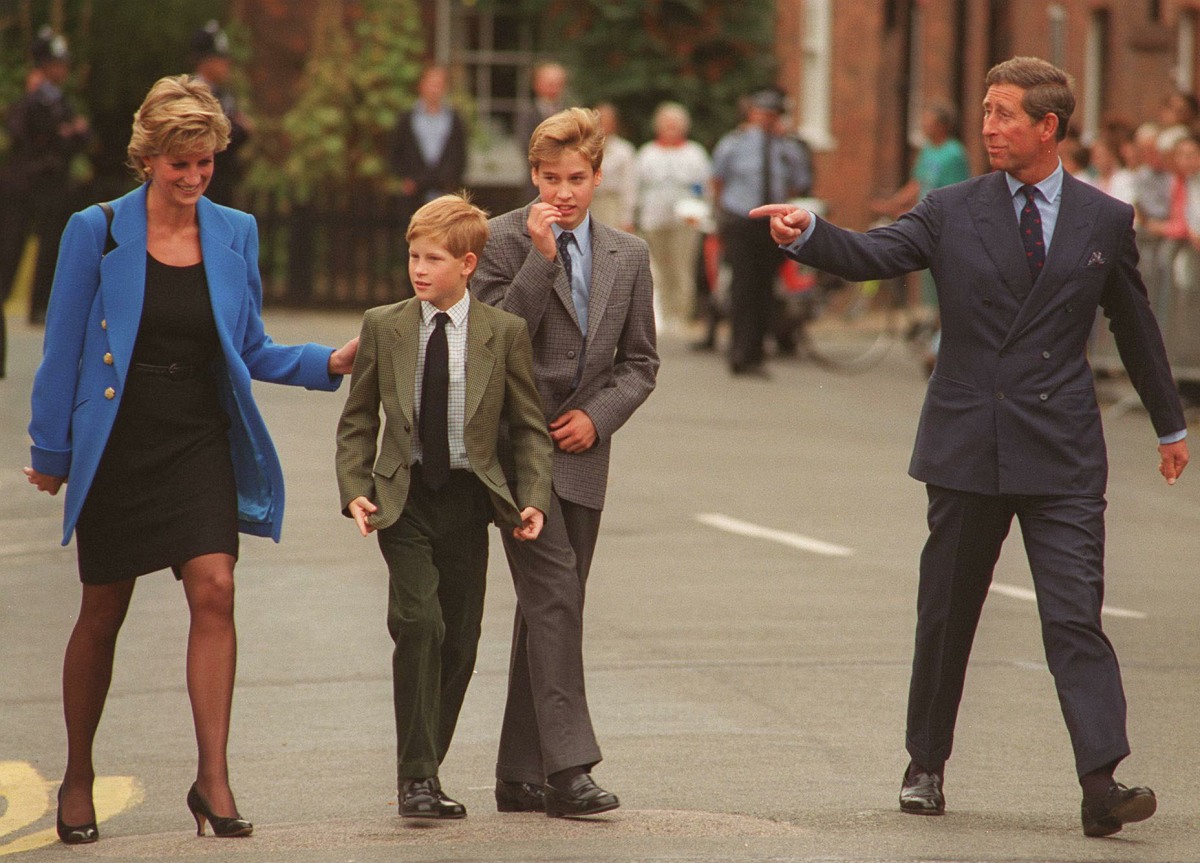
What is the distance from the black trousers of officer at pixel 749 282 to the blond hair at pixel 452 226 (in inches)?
458

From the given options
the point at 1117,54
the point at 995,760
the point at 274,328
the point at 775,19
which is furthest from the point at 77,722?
the point at 1117,54

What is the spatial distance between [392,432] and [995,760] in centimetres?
218

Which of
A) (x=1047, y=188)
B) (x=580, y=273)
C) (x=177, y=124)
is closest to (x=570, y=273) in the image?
(x=580, y=273)

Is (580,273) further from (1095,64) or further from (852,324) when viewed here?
(1095,64)

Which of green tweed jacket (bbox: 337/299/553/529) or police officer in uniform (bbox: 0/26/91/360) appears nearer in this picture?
green tweed jacket (bbox: 337/299/553/529)

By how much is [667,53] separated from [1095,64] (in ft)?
40.8

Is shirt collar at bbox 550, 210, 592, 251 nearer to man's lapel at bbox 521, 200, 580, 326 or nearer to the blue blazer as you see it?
man's lapel at bbox 521, 200, 580, 326

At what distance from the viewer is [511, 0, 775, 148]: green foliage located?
24.8 meters

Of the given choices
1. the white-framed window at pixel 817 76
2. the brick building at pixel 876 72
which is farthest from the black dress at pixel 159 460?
the white-framed window at pixel 817 76

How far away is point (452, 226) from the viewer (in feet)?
18.4

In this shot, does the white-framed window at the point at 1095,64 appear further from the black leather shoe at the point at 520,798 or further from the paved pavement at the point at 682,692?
the black leather shoe at the point at 520,798

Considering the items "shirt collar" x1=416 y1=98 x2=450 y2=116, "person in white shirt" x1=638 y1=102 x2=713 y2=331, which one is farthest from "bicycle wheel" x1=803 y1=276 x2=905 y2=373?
"shirt collar" x1=416 y1=98 x2=450 y2=116

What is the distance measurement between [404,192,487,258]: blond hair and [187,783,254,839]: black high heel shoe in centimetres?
145

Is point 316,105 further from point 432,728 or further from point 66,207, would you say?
point 432,728
